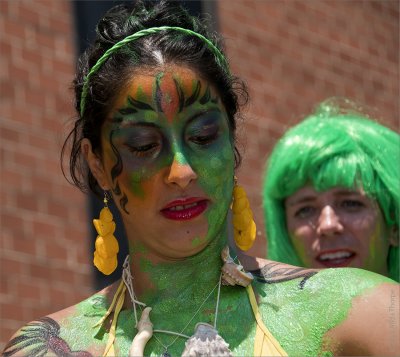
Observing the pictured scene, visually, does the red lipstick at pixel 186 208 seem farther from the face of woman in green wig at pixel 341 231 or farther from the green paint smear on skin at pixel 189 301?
the face of woman in green wig at pixel 341 231

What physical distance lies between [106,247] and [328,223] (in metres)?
1.19

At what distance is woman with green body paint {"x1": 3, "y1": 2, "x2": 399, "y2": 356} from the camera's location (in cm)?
281

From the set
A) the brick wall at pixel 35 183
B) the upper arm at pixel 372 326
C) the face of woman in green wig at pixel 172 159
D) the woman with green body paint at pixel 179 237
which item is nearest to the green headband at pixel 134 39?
the woman with green body paint at pixel 179 237

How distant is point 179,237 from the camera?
290 centimetres

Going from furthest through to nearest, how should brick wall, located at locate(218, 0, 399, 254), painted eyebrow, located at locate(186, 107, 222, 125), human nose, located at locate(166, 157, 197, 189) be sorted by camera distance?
brick wall, located at locate(218, 0, 399, 254) → painted eyebrow, located at locate(186, 107, 222, 125) → human nose, located at locate(166, 157, 197, 189)

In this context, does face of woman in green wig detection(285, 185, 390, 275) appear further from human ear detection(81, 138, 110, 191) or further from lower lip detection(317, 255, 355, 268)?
human ear detection(81, 138, 110, 191)

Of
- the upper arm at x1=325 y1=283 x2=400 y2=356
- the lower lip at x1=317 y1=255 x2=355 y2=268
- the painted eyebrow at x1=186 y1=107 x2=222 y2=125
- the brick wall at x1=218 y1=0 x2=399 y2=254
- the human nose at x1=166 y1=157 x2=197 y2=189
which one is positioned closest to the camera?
the upper arm at x1=325 y1=283 x2=400 y2=356

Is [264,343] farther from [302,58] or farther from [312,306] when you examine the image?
[302,58]

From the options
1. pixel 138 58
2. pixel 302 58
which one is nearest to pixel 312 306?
pixel 138 58

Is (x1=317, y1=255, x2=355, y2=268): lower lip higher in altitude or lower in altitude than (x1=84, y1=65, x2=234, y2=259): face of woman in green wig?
lower

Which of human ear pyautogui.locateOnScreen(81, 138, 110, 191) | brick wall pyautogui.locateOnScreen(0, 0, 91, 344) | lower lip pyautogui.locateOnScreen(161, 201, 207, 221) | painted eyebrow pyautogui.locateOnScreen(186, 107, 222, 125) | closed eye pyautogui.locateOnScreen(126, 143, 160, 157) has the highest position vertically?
painted eyebrow pyautogui.locateOnScreen(186, 107, 222, 125)

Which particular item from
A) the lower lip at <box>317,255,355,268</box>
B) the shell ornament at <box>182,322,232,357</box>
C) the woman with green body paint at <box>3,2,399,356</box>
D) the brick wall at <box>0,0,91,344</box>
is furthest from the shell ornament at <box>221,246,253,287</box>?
the brick wall at <box>0,0,91,344</box>

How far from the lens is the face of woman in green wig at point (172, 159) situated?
289cm

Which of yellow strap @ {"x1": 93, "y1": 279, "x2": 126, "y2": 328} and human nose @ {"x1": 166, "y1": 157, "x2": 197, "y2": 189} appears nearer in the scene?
human nose @ {"x1": 166, "y1": 157, "x2": 197, "y2": 189}
